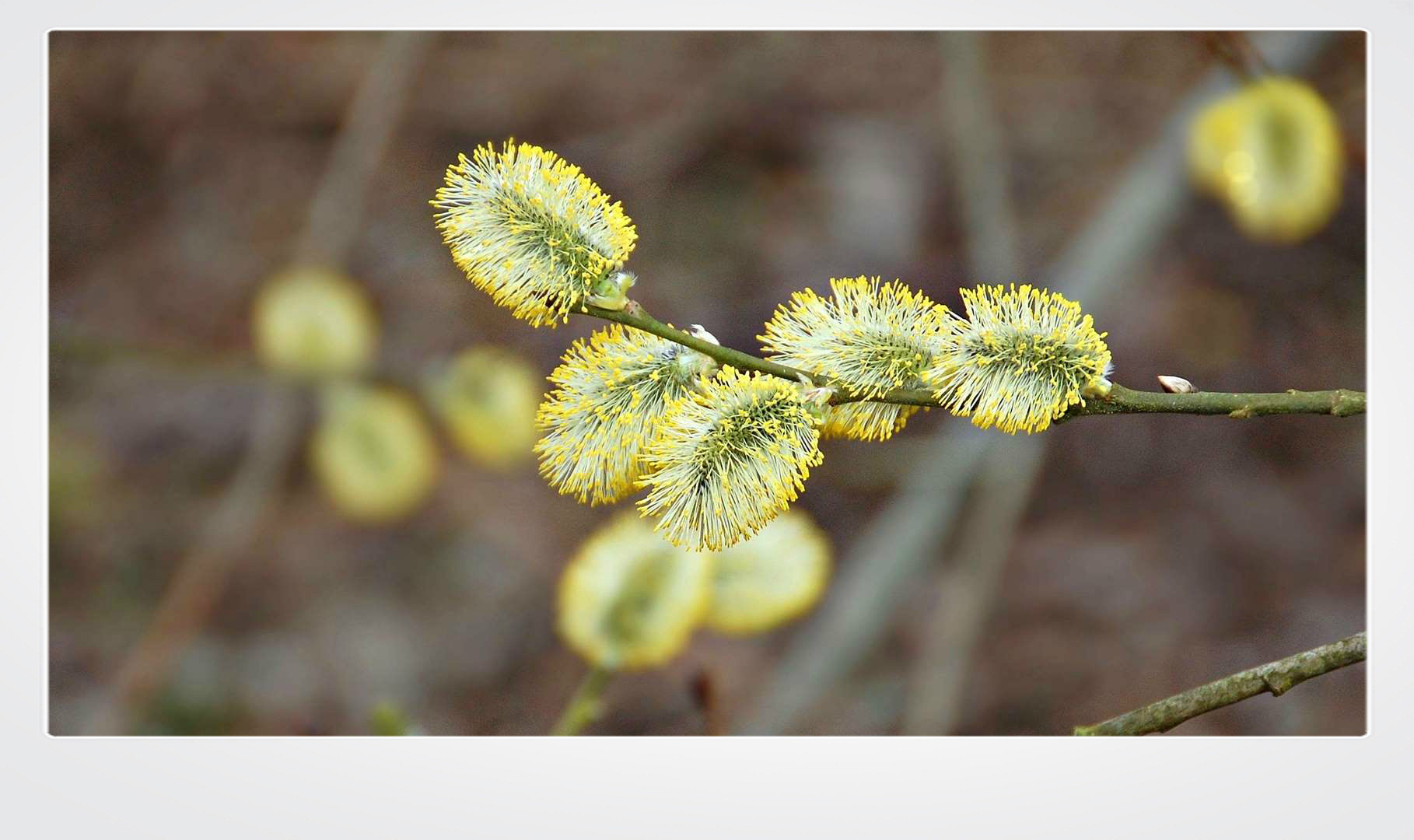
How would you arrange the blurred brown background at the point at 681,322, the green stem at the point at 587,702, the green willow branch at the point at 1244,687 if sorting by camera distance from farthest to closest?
the blurred brown background at the point at 681,322
the green stem at the point at 587,702
the green willow branch at the point at 1244,687

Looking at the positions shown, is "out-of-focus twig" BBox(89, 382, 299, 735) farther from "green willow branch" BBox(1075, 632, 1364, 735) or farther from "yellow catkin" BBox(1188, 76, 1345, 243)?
"yellow catkin" BBox(1188, 76, 1345, 243)

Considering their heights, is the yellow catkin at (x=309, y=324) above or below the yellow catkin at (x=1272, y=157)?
below

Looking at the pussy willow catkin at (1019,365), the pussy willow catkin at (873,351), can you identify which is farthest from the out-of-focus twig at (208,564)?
the pussy willow catkin at (1019,365)

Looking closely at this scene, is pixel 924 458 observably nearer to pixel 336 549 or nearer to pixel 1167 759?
pixel 1167 759

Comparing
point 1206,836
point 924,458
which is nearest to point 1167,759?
point 1206,836

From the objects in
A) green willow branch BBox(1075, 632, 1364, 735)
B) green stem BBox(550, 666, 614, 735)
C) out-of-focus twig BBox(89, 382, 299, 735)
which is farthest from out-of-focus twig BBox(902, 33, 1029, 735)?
out-of-focus twig BBox(89, 382, 299, 735)

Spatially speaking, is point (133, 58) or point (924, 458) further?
point (924, 458)

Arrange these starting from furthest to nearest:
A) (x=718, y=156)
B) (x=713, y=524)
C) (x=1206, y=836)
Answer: (x=718, y=156) < (x=1206, y=836) < (x=713, y=524)

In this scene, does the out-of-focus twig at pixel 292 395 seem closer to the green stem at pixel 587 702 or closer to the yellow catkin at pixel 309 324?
the yellow catkin at pixel 309 324
